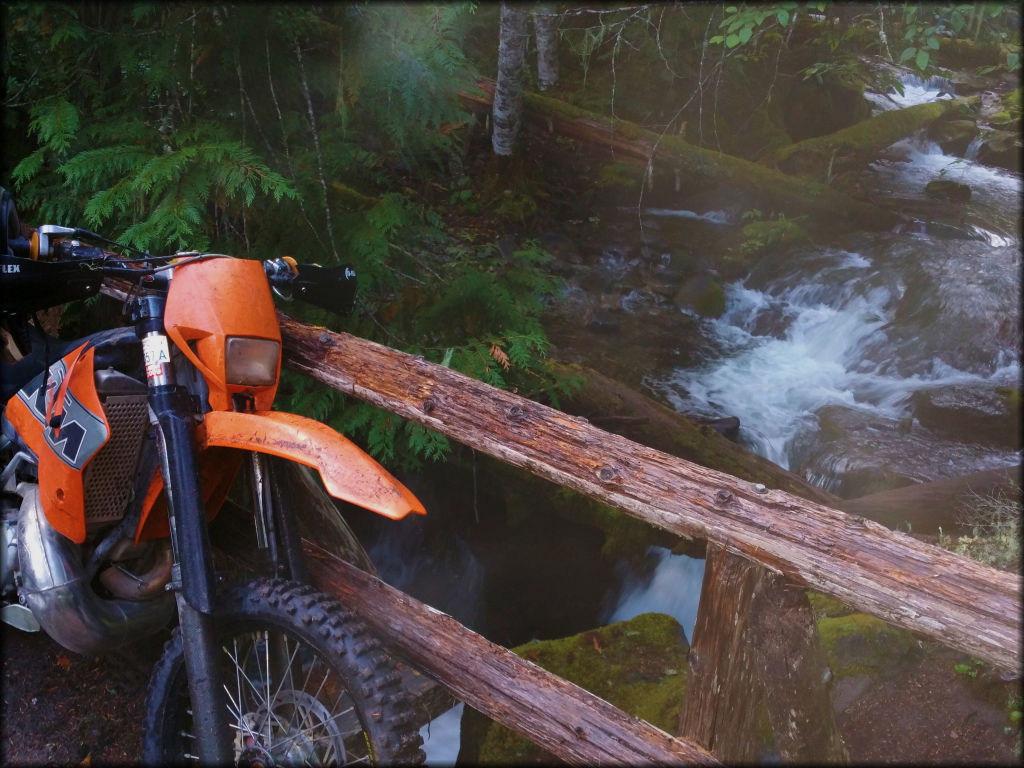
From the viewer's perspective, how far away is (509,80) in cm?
833

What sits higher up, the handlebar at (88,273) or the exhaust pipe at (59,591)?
the handlebar at (88,273)

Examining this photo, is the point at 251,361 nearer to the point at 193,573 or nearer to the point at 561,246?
the point at 193,573

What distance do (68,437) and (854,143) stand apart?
11.2m

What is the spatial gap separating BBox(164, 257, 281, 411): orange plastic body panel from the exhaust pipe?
762 mm

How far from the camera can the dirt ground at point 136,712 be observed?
118 inches

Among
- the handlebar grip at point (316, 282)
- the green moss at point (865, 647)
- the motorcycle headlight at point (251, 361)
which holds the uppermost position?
the handlebar grip at point (316, 282)

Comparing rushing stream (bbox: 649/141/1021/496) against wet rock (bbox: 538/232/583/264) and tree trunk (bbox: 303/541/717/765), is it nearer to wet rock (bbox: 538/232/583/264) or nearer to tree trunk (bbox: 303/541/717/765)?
wet rock (bbox: 538/232/583/264)

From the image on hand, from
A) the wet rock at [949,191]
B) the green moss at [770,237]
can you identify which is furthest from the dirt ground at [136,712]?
the wet rock at [949,191]

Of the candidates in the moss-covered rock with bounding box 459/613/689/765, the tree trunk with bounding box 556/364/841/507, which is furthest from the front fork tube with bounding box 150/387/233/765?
the tree trunk with bounding box 556/364/841/507

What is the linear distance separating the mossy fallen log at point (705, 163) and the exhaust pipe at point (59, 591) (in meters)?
8.36

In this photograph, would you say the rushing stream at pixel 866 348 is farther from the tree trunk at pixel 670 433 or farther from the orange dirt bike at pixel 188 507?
the orange dirt bike at pixel 188 507

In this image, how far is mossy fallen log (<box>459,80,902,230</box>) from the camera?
967 cm

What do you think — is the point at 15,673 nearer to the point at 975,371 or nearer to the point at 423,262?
the point at 423,262

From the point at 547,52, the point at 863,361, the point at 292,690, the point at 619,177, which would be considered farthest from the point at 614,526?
the point at 547,52
